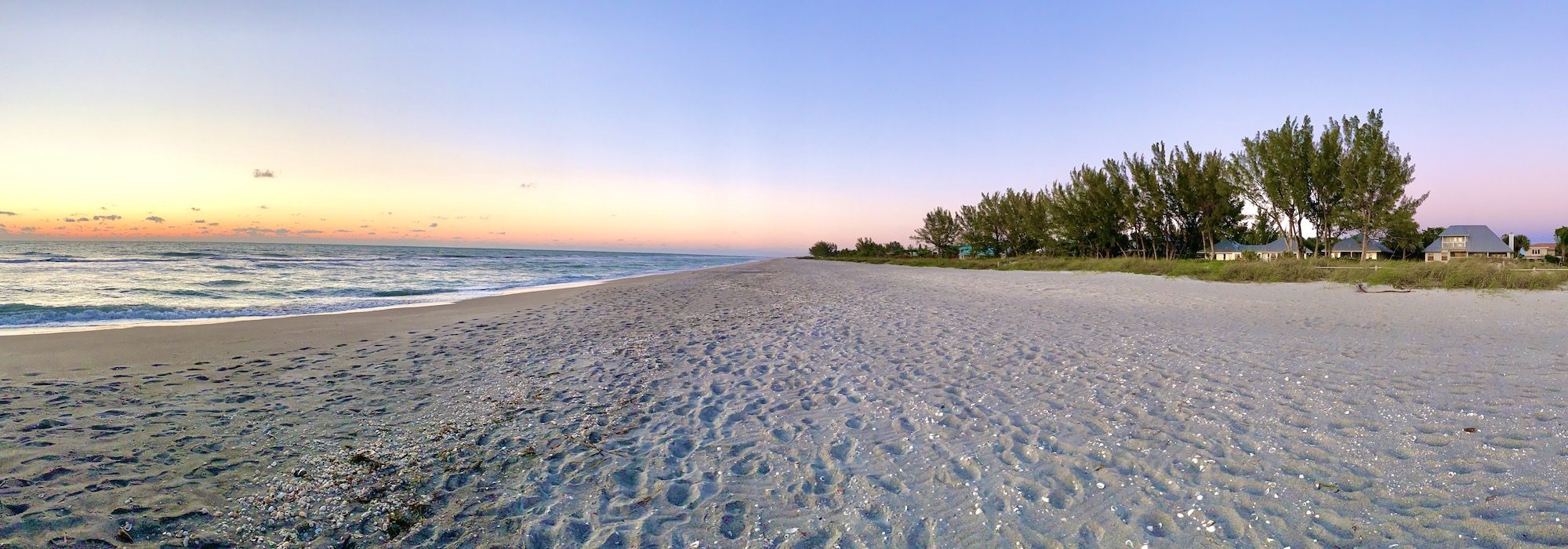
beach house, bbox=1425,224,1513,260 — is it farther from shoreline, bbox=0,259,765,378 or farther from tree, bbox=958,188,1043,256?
shoreline, bbox=0,259,765,378

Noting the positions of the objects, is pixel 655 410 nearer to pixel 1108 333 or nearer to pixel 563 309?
pixel 1108 333

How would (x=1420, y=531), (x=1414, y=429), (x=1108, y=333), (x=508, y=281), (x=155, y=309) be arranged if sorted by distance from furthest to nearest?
(x=508, y=281) < (x=155, y=309) < (x=1108, y=333) < (x=1414, y=429) < (x=1420, y=531)

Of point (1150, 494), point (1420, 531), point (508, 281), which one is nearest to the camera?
point (1420, 531)

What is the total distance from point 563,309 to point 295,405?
329 inches

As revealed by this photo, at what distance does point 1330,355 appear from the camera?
7031 mm

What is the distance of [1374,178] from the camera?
31.3 meters

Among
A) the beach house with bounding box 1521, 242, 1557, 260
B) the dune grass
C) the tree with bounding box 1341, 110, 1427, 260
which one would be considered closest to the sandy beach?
the dune grass

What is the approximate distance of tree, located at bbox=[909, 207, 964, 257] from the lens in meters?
83.1

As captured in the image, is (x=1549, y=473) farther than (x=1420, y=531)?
Yes

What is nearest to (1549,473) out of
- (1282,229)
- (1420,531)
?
(1420,531)

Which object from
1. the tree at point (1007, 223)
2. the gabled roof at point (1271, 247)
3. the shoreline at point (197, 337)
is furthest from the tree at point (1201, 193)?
the shoreline at point (197, 337)

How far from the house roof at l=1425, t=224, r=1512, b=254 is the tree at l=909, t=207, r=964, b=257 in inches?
1785

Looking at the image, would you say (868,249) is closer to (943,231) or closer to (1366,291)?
(943,231)

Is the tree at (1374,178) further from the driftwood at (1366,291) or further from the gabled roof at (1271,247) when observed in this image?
the gabled roof at (1271,247)
